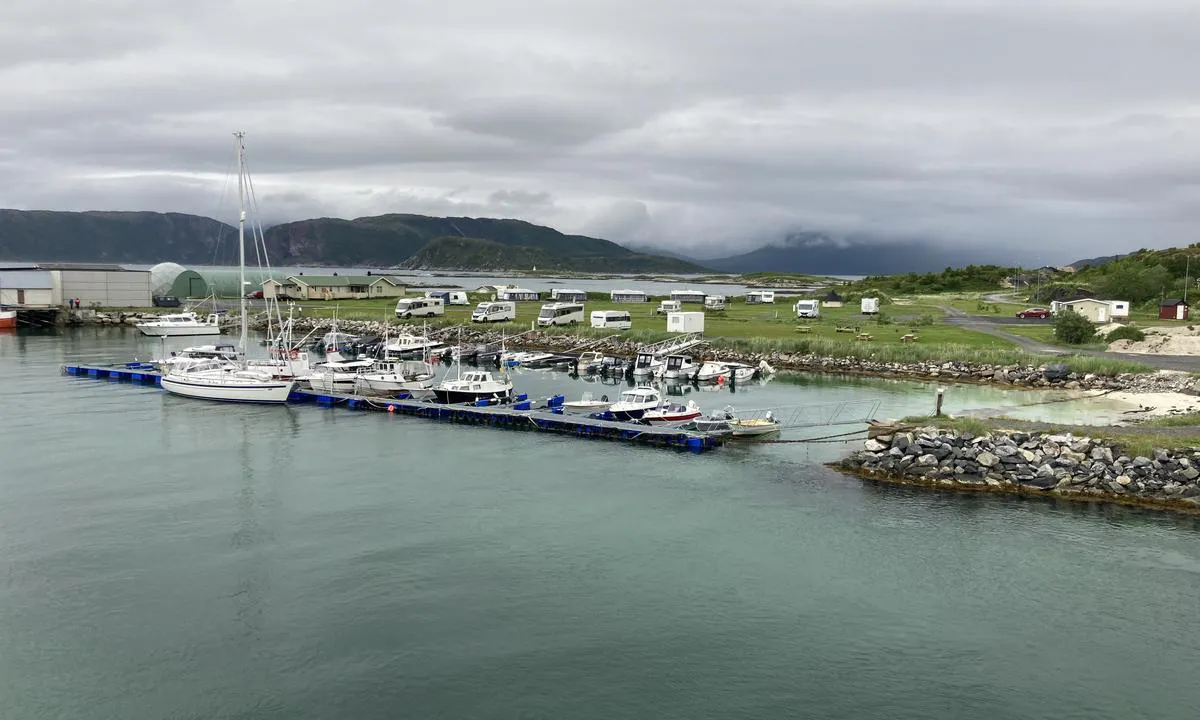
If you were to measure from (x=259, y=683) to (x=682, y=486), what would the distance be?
19.9 meters

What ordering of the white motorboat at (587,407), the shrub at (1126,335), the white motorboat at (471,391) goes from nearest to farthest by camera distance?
the white motorboat at (587,407) → the white motorboat at (471,391) → the shrub at (1126,335)

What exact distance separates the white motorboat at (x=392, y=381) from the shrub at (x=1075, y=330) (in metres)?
54.2

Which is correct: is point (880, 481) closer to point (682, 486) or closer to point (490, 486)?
point (682, 486)

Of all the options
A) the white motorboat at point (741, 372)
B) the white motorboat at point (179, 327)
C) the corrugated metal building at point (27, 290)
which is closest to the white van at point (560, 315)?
the white motorboat at point (741, 372)

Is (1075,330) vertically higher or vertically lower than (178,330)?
higher

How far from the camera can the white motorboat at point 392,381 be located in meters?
57.2

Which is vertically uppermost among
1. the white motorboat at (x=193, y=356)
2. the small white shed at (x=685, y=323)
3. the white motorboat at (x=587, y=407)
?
the small white shed at (x=685, y=323)

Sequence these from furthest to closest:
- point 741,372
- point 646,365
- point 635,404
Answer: point 646,365, point 741,372, point 635,404

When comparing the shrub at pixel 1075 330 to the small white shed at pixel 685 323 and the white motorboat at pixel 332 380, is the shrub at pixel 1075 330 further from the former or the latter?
the white motorboat at pixel 332 380

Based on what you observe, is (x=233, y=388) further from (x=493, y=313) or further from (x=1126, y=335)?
(x=1126, y=335)

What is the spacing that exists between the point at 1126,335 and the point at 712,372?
35635 millimetres

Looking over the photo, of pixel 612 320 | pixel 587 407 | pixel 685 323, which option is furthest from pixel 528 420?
pixel 612 320

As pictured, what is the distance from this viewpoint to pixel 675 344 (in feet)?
263

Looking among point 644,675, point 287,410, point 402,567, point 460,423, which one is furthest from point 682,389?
point 644,675
